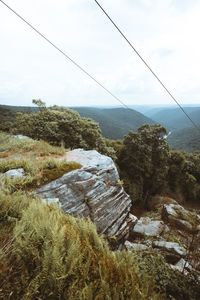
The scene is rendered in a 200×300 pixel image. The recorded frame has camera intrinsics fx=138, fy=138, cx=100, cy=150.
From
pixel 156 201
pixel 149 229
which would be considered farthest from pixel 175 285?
pixel 156 201

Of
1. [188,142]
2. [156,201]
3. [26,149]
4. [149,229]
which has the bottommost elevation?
[188,142]

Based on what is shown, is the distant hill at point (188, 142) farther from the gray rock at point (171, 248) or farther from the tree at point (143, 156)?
the gray rock at point (171, 248)

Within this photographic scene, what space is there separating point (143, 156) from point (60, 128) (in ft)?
31.7

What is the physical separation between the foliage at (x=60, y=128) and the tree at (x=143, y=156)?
4764mm

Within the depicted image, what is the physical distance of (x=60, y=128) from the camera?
35.7ft

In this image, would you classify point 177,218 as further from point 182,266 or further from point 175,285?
point 175,285

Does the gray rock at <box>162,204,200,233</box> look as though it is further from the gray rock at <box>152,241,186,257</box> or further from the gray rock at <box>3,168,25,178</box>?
the gray rock at <box>3,168,25,178</box>

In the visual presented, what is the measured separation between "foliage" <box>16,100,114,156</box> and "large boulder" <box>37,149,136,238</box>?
440 cm

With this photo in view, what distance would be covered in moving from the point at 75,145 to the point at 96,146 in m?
1.87

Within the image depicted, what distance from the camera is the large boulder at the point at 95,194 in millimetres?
4395

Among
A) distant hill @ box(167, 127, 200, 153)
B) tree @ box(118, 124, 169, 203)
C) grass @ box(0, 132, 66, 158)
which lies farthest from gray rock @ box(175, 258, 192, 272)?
distant hill @ box(167, 127, 200, 153)

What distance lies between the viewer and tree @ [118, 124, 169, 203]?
51.6 ft

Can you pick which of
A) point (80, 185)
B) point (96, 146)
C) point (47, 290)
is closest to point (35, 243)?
point (47, 290)

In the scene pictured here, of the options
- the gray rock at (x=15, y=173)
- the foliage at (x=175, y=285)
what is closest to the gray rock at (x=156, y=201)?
the foliage at (x=175, y=285)
